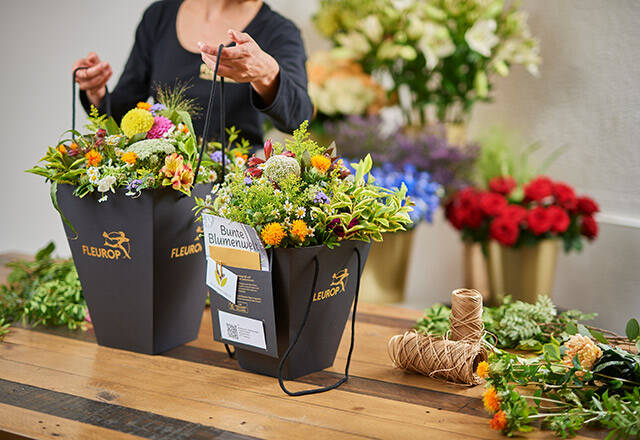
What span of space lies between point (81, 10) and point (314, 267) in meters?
3.29

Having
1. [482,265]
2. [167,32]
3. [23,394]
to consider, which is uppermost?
[167,32]

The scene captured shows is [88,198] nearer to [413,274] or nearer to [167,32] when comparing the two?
[167,32]

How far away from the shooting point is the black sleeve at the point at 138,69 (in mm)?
1755

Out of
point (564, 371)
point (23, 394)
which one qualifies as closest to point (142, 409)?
point (23, 394)

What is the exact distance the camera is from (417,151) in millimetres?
2697

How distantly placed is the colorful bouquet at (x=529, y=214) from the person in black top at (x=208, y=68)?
1.23 m

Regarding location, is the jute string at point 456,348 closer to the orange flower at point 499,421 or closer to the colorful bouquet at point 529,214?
the orange flower at point 499,421

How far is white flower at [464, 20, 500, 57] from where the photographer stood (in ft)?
8.76

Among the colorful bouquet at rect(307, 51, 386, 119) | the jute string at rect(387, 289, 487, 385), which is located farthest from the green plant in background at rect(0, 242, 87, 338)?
the colorful bouquet at rect(307, 51, 386, 119)

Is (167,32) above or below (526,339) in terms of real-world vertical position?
above

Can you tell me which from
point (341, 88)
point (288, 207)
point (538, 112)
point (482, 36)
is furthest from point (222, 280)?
point (538, 112)

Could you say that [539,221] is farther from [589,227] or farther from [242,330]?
Answer: [242,330]

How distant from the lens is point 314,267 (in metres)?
1.10

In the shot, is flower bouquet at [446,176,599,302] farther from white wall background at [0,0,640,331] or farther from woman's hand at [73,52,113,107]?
woman's hand at [73,52,113,107]
